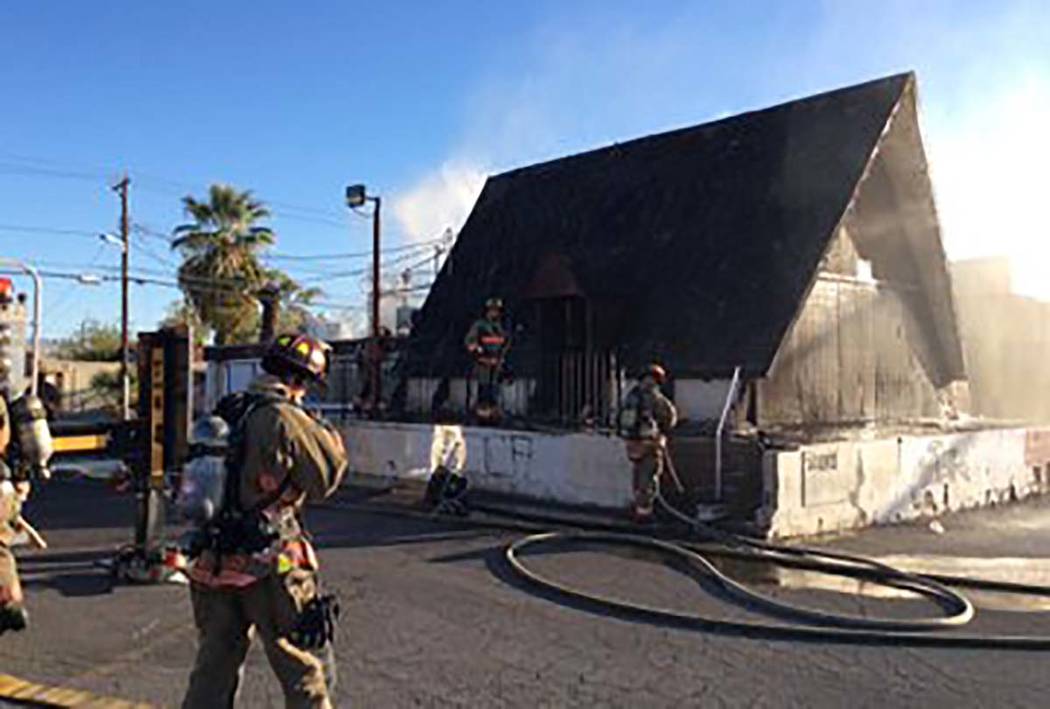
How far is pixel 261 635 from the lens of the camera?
149 inches

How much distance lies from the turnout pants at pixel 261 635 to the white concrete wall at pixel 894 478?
707 centimetres

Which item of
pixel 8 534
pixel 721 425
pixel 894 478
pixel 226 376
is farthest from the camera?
pixel 226 376

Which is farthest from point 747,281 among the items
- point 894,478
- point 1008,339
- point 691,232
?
point 1008,339

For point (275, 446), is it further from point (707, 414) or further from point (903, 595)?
point (707, 414)

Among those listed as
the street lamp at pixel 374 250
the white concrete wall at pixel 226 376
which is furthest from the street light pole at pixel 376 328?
the white concrete wall at pixel 226 376

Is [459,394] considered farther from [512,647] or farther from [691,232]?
[512,647]

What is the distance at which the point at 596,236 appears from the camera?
1759 centimetres

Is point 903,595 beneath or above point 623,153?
beneath

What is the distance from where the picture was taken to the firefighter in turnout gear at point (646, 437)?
10469 millimetres

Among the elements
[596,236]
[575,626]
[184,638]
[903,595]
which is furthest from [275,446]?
[596,236]

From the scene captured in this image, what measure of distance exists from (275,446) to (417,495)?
8.58 meters

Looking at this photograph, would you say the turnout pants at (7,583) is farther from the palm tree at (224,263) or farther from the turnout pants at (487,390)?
the palm tree at (224,263)

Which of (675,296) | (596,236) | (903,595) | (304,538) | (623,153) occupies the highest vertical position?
(623,153)

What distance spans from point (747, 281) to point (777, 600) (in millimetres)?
7873
